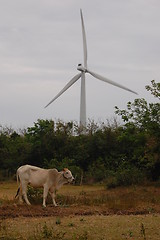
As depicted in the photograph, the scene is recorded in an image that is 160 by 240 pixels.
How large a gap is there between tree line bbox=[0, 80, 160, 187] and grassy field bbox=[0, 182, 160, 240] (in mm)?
10846

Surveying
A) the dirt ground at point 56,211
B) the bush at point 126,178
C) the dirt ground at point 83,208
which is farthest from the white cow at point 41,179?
the bush at point 126,178

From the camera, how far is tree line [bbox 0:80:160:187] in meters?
25.9

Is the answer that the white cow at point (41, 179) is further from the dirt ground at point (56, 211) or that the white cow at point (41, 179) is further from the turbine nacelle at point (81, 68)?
the turbine nacelle at point (81, 68)

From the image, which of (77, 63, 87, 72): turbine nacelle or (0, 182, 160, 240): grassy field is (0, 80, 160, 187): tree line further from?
(0, 182, 160, 240): grassy field

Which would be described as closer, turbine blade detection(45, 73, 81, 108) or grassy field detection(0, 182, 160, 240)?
grassy field detection(0, 182, 160, 240)

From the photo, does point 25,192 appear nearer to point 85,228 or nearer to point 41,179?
point 41,179

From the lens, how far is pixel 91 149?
106ft

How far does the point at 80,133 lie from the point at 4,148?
6.18 metres

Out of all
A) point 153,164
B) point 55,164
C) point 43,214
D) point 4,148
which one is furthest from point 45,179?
point 4,148

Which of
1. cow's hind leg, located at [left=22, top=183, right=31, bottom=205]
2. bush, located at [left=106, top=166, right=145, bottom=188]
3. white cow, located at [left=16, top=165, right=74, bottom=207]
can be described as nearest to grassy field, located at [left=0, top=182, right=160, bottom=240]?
cow's hind leg, located at [left=22, top=183, right=31, bottom=205]

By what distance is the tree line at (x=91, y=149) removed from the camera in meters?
25.9

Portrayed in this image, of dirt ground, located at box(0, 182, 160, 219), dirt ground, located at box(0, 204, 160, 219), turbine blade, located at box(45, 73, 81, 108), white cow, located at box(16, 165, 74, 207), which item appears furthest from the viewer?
turbine blade, located at box(45, 73, 81, 108)

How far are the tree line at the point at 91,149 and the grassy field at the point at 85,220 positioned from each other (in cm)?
1085

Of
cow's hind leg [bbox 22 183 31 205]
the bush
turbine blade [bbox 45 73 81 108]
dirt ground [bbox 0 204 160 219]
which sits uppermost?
turbine blade [bbox 45 73 81 108]
